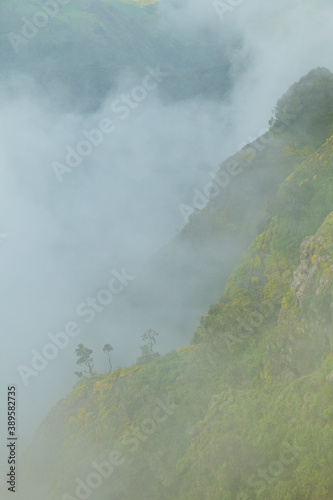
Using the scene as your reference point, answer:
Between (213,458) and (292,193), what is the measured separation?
35.6m

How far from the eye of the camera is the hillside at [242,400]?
27266mm

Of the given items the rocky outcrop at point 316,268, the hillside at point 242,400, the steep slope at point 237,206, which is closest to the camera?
the hillside at point 242,400

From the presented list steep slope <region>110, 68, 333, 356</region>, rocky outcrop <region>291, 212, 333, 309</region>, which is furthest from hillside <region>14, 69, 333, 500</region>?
steep slope <region>110, 68, 333, 356</region>

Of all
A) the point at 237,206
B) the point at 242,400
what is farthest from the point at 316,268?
the point at 237,206

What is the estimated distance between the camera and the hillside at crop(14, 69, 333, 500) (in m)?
27.3

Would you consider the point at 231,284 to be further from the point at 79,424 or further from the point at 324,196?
the point at 79,424

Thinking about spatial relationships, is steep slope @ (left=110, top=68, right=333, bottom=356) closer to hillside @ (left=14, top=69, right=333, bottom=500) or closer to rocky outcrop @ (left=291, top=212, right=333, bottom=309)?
hillside @ (left=14, top=69, right=333, bottom=500)

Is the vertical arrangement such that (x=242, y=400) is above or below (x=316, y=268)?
below

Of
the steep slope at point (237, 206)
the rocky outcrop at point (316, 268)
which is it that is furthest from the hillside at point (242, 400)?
the steep slope at point (237, 206)

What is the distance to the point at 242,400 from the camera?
3509 centimetres

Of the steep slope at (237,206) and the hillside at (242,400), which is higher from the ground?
the steep slope at (237,206)

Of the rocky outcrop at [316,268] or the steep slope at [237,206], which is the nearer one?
the rocky outcrop at [316,268]

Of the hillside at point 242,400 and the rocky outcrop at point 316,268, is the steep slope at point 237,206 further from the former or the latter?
the rocky outcrop at point 316,268

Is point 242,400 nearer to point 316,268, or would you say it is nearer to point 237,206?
point 316,268
